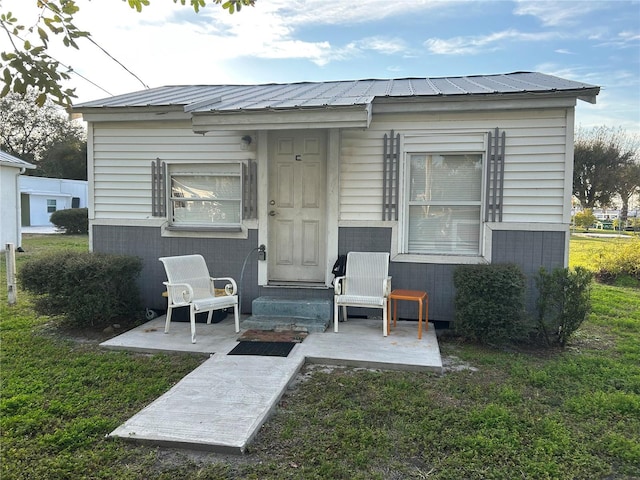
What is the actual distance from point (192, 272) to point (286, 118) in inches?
85.7

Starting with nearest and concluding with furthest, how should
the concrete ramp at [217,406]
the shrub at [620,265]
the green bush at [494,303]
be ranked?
the concrete ramp at [217,406] < the green bush at [494,303] < the shrub at [620,265]

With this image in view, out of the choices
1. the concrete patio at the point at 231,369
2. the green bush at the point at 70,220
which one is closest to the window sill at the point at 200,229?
the concrete patio at the point at 231,369

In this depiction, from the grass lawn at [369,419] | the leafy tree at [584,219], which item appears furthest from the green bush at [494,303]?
the leafy tree at [584,219]

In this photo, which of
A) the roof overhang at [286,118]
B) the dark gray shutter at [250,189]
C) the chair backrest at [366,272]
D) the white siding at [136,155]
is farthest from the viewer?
the white siding at [136,155]

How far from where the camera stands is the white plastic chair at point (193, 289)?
4980 millimetres

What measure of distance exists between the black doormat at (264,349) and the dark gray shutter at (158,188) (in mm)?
2527

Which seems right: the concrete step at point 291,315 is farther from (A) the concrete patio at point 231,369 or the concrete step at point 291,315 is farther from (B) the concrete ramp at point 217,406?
(B) the concrete ramp at point 217,406

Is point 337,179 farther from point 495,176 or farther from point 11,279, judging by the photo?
point 11,279

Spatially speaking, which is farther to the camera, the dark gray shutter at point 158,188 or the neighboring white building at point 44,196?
the neighboring white building at point 44,196

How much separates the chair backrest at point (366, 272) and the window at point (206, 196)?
5.65 feet

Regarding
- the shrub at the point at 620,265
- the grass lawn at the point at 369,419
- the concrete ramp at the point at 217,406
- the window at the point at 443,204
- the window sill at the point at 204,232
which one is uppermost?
the window at the point at 443,204

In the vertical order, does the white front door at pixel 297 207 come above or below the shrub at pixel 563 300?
above

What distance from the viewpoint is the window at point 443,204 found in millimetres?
5719

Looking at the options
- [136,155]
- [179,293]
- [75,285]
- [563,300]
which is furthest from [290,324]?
[136,155]
